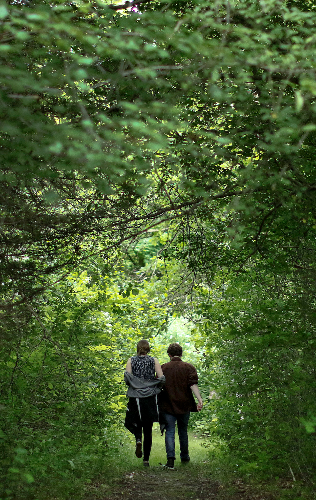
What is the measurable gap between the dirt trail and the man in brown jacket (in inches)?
26.8

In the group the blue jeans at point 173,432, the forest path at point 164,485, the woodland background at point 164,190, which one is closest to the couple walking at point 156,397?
the blue jeans at point 173,432

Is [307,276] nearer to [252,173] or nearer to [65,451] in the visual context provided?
[252,173]

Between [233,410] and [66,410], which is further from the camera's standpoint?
[233,410]

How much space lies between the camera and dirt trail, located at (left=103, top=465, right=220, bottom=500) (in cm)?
539

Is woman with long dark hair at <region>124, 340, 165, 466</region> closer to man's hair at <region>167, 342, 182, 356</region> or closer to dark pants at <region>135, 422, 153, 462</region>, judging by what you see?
dark pants at <region>135, 422, 153, 462</region>

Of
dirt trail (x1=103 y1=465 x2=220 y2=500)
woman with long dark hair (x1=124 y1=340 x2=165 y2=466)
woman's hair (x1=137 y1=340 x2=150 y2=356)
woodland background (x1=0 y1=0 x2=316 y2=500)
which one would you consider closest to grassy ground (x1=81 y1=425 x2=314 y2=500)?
dirt trail (x1=103 y1=465 x2=220 y2=500)

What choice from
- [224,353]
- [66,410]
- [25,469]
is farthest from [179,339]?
[25,469]

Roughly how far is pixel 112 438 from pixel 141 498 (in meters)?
4.44

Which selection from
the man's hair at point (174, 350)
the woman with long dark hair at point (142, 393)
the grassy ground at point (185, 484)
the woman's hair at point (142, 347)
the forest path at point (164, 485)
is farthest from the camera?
the man's hair at point (174, 350)

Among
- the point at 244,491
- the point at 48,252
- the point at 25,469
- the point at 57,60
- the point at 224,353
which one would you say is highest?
the point at 57,60

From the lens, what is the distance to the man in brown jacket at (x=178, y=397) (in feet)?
25.2

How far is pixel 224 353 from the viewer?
309 inches

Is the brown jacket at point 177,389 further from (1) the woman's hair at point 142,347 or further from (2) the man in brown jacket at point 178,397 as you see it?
(1) the woman's hair at point 142,347

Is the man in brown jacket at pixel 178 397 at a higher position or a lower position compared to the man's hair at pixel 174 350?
lower
